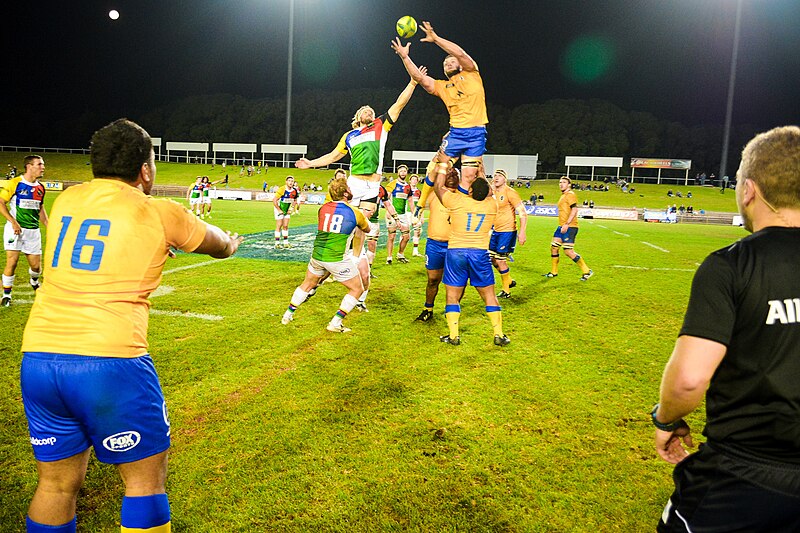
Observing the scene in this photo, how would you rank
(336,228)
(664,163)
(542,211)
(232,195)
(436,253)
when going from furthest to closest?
(664,163) → (232,195) → (542,211) → (436,253) → (336,228)

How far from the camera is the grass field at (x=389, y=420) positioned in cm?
345

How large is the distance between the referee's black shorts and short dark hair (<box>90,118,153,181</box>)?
289 centimetres

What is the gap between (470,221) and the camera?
695cm

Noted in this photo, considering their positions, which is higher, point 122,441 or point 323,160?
point 323,160

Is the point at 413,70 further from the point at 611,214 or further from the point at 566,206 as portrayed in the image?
the point at 611,214

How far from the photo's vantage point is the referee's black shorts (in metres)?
1.80

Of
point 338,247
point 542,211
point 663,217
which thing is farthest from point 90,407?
point 542,211

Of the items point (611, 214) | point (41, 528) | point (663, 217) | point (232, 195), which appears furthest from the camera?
point (232, 195)

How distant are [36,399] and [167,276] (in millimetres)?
9519

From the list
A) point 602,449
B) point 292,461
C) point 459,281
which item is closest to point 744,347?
point 602,449

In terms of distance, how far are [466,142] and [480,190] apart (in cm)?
93

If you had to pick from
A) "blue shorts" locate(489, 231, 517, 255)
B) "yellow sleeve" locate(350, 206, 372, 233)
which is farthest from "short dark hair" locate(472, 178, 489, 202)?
"blue shorts" locate(489, 231, 517, 255)

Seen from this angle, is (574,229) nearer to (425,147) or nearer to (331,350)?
(331,350)

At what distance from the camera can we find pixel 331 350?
6.83 metres
